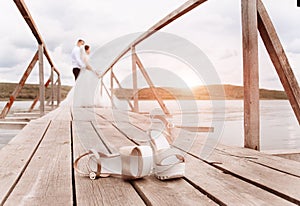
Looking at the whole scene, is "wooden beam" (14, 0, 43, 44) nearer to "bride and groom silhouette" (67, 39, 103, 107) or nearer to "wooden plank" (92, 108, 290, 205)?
"bride and groom silhouette" (67, 39, 103, 107)

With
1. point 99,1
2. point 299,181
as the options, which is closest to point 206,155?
point 299,181

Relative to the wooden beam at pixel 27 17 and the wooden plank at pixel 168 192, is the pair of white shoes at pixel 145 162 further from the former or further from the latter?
the wooden beam at pixel 27 17

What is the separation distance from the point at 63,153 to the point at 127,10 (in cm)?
423

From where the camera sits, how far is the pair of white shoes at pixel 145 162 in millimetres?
736

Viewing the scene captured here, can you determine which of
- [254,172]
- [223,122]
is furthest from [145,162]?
[223,122]

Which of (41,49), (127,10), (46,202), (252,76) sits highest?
(127,10)

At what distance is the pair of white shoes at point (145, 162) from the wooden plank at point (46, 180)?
0.08 m

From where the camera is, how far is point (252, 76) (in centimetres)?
125

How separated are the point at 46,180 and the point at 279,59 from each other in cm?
98

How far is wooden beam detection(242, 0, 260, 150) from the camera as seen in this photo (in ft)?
4.06

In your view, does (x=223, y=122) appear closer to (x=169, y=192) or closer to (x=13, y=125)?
(x=169, y=192)

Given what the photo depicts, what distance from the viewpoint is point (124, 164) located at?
2.50 ft

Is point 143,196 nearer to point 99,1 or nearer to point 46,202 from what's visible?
point 46,202

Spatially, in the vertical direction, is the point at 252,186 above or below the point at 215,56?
below
